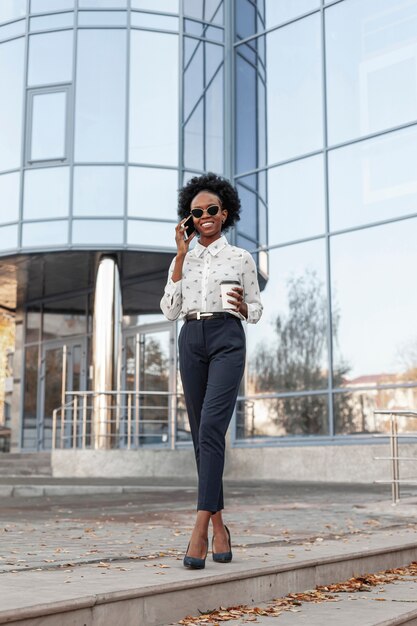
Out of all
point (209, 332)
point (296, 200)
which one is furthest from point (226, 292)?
point (296, 200)

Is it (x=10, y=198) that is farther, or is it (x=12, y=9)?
(x=12, y=9)

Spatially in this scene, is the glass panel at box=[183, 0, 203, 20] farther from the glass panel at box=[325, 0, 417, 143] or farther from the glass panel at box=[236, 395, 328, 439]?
the glass panel at box=[236, 395, 328, 439]

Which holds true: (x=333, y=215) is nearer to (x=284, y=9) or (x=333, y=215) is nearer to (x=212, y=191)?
(x=284, y=9)

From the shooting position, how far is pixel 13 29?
1905 cm

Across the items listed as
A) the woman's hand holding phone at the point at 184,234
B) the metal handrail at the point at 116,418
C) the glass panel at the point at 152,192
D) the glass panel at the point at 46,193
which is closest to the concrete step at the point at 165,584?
the woman's hand holding phone at the point at 184,234

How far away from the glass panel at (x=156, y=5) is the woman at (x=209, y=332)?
49.1ft

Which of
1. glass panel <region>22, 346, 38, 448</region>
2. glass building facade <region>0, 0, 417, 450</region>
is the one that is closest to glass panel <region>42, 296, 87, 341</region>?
glass panel <region>22, 346, 38, 448</region>

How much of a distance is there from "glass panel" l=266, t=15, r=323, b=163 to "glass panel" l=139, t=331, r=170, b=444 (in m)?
4.97

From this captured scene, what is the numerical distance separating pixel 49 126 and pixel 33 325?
627 cm

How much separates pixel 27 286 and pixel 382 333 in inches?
356

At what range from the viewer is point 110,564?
4.16 m

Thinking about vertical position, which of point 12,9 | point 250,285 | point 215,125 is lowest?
point 250,285

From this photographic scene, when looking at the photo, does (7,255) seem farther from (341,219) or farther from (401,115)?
(401,115)

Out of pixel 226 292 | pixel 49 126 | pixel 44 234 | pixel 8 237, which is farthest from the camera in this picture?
pixel 49 126
